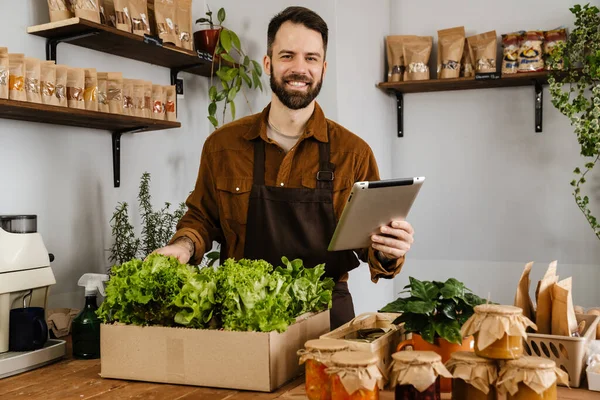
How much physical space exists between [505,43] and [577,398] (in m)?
2.64

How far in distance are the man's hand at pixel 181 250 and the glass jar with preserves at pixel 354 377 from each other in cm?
83

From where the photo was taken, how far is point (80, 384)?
1.60 meters

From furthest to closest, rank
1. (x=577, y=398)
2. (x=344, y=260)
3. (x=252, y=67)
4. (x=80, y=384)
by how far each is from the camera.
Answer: (x=252, y=67) → (x=344, y=260) → (x=80, y=384) → (x=577, y=398)

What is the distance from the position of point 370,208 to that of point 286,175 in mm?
718

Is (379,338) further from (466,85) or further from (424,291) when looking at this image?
(466,85)

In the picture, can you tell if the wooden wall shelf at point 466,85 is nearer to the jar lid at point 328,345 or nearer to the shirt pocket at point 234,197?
the shirt pocket at point 234,197

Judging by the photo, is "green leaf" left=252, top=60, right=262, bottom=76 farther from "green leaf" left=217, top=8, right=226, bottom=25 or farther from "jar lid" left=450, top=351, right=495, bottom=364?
"jar lid" left=450, top=351, right=495, bottom=364

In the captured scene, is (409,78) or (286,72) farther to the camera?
(409,78)

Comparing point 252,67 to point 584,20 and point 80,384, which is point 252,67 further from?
point 80,384

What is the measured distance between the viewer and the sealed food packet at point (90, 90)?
2.51 meters

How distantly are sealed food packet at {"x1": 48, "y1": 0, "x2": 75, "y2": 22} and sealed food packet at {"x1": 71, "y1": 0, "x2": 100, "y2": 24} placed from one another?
0.14 ft

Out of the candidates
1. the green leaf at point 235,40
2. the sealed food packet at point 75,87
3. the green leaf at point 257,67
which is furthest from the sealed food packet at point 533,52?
the sealed food packet at point 75,87

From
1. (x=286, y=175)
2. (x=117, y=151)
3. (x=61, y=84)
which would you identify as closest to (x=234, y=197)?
(x=286, y=175)

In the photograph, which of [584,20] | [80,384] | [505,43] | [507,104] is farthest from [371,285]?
[80,384]
